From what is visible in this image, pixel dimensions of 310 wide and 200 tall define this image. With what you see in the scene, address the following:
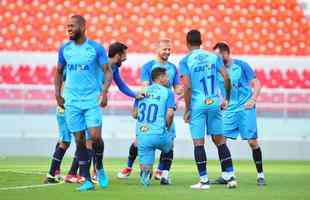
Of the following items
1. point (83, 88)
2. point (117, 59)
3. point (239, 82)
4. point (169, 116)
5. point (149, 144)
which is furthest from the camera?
point (239, 82)

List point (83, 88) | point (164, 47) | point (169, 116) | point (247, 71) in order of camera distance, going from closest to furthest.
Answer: point (83, 88) < point (169, 116) < point (164, 47) < point (247, 71)

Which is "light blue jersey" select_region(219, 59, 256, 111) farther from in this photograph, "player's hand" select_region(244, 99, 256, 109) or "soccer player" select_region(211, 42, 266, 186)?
"player's hand" select_region(244, 99, 256, 109)

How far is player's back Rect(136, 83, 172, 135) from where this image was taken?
10.6 metres

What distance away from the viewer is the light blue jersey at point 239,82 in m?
11.2

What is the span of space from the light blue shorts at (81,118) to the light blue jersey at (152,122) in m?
1.15

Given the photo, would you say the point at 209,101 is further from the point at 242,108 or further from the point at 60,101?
the point at 60,101

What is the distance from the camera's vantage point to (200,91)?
399 inches

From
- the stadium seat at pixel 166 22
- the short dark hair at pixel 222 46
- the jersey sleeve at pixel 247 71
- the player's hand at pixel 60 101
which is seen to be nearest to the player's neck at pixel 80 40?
the player's hand at pixel 60 101

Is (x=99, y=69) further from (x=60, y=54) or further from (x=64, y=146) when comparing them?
(x=64, y=146)

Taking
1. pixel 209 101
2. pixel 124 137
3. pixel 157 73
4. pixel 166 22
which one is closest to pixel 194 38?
pixel 209 101

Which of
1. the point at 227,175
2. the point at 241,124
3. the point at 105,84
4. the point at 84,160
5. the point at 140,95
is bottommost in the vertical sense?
the point at 227,175

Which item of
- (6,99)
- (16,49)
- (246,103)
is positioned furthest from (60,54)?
(16,49)

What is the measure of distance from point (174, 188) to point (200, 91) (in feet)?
3.50

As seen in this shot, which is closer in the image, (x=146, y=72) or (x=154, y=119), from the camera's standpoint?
(x=154, y=119)
